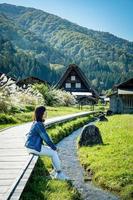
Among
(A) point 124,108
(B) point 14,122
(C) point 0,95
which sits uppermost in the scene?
(C) point 0,95

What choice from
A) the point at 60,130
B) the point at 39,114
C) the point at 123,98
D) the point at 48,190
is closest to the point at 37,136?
the point at 39,114

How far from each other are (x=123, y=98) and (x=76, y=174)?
4301cm

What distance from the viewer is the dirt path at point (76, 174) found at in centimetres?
1157

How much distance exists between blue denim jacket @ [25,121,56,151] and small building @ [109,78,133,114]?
42912 millimetres

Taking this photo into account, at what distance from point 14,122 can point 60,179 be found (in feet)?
55.4

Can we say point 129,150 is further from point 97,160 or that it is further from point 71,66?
point 71,66

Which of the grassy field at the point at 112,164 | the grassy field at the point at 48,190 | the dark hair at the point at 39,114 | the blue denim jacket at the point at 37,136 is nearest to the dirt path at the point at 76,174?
the grassy field at the point at 112,164

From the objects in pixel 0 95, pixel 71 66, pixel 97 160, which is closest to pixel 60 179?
pixel 97 160

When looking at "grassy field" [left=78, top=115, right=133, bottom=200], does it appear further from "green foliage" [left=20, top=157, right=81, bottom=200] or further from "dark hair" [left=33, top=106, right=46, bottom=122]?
"dark hair" [left=33, top=106, right=46, bottom=122]

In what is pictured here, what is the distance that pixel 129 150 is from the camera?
17438mm

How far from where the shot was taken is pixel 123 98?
56.5 m

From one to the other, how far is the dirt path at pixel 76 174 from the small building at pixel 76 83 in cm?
6226

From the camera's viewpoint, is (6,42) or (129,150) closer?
(129,150)

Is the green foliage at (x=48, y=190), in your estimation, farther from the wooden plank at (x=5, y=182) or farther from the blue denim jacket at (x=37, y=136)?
the blue denim jacket at (x=37, y=136)
